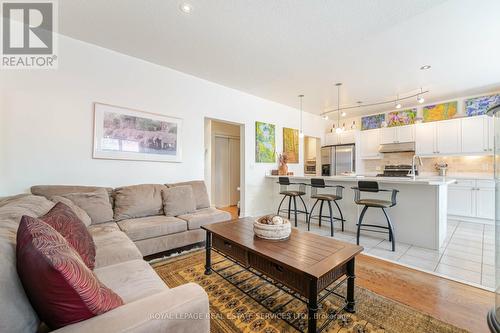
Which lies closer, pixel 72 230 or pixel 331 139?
pixel 72 230

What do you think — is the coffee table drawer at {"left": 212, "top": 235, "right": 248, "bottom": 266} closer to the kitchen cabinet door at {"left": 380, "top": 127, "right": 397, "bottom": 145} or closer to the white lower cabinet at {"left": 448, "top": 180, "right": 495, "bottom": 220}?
the white lower cabinet at {"left": 448, "top": 180, "right": 495, "bottom": 220}

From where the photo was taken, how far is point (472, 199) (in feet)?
14.2

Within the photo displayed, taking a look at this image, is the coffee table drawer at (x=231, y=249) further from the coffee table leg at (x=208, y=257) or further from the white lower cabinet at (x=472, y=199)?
the white lower cabinet at (x=472, y=199)

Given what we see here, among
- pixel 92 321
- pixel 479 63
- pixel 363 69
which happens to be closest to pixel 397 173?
pixel 479 63

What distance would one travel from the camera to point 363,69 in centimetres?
345

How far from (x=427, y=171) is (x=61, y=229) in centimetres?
686

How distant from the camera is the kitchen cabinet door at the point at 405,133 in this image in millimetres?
5285

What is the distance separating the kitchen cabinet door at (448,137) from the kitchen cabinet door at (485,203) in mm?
931

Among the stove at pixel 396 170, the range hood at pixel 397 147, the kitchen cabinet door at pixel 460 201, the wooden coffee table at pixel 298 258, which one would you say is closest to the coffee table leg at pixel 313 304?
the wooden coffee table at pixel 298 258

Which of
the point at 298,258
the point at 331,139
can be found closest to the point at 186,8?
the point at 298,258

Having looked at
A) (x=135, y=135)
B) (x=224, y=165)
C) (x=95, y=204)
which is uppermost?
(x=135, y=135)

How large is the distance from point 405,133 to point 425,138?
0.43 meters

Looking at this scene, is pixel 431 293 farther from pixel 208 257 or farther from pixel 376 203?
pixel 208 257

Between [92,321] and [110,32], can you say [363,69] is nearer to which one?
[110,32]
